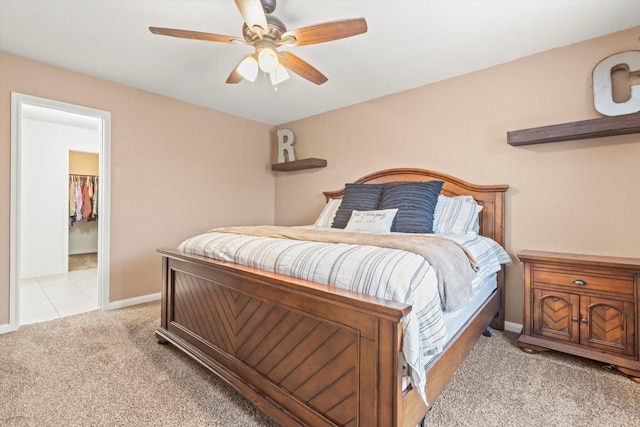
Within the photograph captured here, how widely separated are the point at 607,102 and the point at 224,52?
2925mm

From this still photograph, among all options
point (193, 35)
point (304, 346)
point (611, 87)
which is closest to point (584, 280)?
point (611, 87)

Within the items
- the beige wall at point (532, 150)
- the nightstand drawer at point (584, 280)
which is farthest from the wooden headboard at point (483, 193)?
the nightstand drawer at point (584, 280)

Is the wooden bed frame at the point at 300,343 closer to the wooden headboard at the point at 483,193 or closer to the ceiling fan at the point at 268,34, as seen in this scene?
the wooden headboard at the point at 483,193

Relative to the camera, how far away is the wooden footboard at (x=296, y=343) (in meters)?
1.05

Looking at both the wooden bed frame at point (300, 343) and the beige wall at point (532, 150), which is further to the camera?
the beige wall at point (532, 150)

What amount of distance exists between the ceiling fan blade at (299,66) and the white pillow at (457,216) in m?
1.51

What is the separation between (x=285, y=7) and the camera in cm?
192

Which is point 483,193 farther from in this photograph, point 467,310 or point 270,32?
point 270,32

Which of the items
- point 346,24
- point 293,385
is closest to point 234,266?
point 293,385

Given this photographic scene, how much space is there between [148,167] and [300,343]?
2916mm

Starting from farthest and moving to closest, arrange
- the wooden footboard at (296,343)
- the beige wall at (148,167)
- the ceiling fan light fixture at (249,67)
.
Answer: the beige wall at (148,167) < the ceiling fan light fixture at (249,67) < the wooden footboard at (296,343)

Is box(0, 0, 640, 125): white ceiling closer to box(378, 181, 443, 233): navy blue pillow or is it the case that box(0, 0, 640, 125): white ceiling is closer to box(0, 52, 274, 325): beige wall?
box(0, 52, 274, 325): beige wall

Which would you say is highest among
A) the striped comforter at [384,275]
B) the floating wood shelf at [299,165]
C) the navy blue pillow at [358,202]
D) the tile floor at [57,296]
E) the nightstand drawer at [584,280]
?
the floating wood shelf at [299,165]

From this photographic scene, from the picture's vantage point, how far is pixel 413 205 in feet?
8.43
